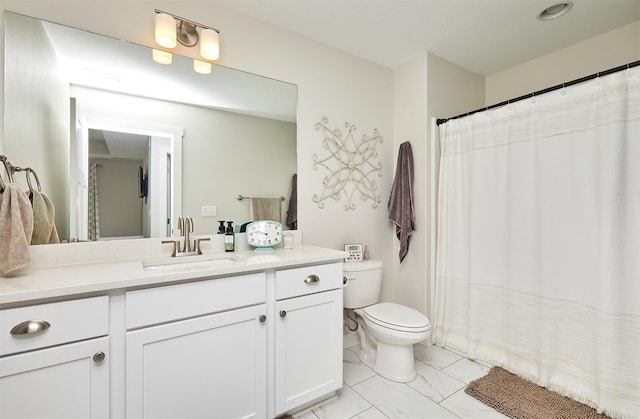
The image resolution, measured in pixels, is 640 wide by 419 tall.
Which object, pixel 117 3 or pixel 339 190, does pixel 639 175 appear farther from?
pixel 117 3

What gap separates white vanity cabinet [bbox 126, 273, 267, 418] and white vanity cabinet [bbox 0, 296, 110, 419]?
0.09 meters

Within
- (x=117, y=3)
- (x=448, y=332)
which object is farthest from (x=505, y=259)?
(x=117, y=3)

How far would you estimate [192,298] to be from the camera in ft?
3.92

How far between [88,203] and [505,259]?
2.56 metres

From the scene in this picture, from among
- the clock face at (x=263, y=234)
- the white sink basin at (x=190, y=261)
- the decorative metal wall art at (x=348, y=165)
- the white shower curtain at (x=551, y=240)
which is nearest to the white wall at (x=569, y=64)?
the white shower curtain at (x=551, y=240)

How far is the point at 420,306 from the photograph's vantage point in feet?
7.76

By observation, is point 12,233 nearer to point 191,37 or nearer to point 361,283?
point 191,37

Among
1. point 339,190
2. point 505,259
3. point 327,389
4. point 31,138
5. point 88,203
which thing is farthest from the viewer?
point 339,190

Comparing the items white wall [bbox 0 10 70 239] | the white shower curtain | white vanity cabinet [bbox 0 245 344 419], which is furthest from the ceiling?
white vanity cabinet [bbox 0 245 344 419]

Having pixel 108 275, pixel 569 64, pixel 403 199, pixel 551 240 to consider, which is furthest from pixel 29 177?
pixel 569 64

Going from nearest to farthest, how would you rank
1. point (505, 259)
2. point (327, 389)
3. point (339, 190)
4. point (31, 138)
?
point (31, 138) → point (327, 389) → point (505, 259) → point (339, 190)

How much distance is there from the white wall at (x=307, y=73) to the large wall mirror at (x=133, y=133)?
0.08 meters

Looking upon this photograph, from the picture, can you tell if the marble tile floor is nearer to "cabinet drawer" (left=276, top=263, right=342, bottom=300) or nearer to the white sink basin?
"cabinet drawer" (left=276, top=263, right=342, bottom=300)

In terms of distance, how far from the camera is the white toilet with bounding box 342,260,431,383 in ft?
5.87
